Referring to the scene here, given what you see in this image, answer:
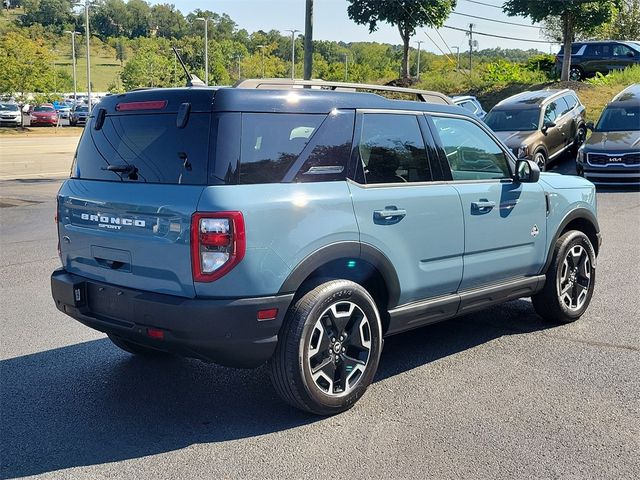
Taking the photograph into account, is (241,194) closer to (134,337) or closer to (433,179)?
(134,337)

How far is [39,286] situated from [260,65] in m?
83.8

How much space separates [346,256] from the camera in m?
4.20

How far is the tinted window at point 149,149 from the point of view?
12.8 feet

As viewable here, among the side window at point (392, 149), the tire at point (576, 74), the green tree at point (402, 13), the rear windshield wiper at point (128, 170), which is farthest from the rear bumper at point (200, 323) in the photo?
the tire at point (576, 74)

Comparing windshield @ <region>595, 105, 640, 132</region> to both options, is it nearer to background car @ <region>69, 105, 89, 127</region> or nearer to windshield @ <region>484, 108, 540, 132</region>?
windshield @ <region>484, 108, 540, 132</region>

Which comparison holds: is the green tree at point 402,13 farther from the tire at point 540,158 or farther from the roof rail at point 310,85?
the roof rail at point 310,85

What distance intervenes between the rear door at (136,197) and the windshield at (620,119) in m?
14.2

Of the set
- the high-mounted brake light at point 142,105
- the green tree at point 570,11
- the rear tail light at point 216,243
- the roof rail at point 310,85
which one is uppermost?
the green tree at point 570,11

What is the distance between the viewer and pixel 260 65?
88250 millimetres

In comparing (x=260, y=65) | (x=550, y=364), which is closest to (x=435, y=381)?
(x=550, y=364)

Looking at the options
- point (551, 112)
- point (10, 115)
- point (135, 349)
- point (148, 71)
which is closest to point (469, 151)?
point (135, 349)

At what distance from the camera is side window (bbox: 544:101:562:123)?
664 inches

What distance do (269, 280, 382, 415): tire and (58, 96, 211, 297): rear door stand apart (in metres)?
0.64

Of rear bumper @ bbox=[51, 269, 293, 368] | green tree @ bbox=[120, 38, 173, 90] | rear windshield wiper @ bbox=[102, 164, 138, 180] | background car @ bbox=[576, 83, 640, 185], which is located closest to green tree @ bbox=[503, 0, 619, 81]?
background car @ bbox=[576, 83, 640, 185]
